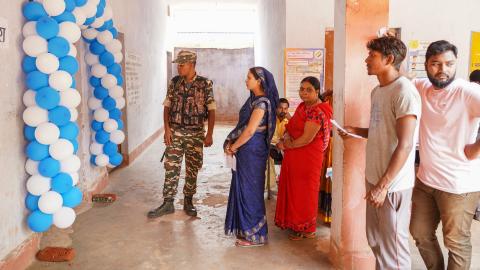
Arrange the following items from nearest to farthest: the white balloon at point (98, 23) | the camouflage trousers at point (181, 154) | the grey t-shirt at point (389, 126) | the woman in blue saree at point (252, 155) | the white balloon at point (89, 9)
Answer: the grey t-shirt at point (389, 126) → the woman in blue saree at point (252, 155) → the white balloon at point (89, 9) → the white balloon at point (98, 23) → the camouflage trousers at point (181, 154)

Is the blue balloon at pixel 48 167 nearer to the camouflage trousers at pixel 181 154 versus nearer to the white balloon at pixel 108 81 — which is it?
the camouflage trousers at pixel 181 154

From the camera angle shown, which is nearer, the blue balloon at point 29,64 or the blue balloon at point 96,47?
the blue balloon at point 29,64

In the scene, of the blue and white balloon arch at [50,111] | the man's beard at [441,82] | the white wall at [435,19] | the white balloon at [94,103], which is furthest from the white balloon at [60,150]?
the white wall at [435,19]

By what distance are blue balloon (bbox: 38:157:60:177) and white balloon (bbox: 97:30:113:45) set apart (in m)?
1.83

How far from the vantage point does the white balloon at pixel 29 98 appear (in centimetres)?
299

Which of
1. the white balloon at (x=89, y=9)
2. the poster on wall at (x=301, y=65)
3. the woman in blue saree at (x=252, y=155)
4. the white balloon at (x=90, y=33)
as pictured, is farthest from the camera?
the poster on wall at (x=301, y=65)

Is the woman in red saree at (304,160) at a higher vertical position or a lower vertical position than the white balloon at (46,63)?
lower

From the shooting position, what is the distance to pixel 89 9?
3662mm

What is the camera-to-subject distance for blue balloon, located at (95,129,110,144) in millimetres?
4676

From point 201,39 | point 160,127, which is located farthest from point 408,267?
point 201,39

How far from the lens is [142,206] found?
4602 millimetres

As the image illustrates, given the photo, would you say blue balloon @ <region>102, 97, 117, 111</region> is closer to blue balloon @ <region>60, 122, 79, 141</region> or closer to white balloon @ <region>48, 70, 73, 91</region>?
blue balloon @ <region>60, 122, 79, 141</region>

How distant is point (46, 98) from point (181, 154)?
1579 millimetres

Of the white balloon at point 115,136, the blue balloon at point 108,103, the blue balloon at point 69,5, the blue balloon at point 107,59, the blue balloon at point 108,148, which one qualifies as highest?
the blue balloon at point 69,5
